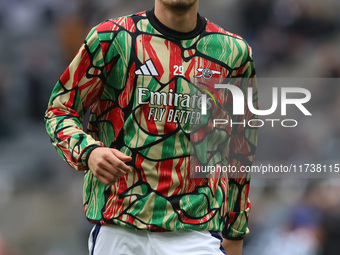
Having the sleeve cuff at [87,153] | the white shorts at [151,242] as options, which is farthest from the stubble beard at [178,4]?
the white shorts at [151,242]

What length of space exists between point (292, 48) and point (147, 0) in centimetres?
181

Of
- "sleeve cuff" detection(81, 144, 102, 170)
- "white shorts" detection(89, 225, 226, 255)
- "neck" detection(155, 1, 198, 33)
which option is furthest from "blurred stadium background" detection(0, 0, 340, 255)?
"sleeve cuff" detection(81, 144, 102, 170)

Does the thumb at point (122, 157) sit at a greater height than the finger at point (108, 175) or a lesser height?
greater

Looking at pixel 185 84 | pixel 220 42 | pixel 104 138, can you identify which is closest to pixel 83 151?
pixel 104 138

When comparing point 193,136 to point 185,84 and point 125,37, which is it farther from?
point 125,37

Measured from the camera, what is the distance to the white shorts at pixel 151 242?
10.3 ft

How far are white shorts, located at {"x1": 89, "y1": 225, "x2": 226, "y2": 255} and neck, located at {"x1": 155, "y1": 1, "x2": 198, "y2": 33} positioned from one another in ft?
2.95

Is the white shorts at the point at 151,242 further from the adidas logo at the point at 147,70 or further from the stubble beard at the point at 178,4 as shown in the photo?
the stubble beard at the point at 178,4

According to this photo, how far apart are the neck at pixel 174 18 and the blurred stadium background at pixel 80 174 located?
3.65 meters

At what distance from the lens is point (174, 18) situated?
3.30 meters

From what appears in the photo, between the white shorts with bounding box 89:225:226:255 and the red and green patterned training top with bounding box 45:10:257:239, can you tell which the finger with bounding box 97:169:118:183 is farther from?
the white shorts with bounding box 89:225:226:255

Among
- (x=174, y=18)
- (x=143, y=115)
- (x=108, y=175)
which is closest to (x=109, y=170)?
(x=108, y=175)

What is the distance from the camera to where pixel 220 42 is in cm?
340

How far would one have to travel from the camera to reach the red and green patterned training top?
10.3 ft
